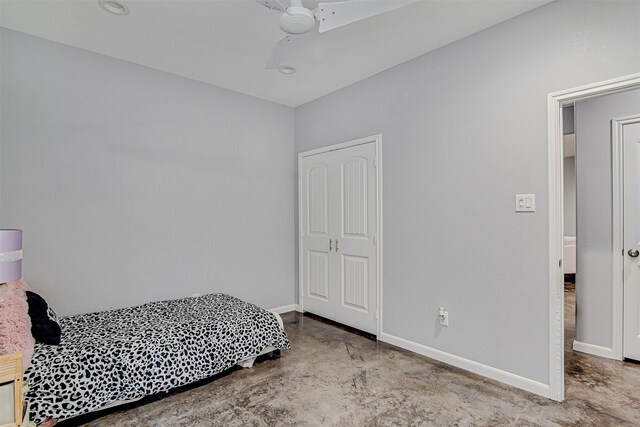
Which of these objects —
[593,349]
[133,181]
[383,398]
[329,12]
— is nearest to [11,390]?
[383,398]

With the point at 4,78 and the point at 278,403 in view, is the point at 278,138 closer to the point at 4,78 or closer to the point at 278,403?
the point at 4,78

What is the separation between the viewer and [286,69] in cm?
336

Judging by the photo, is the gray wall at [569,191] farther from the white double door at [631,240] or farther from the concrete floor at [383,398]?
the concrete floor at [383,398]

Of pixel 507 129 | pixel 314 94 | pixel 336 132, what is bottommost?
pixel 507 129

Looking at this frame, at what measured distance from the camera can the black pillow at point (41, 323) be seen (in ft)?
7.21

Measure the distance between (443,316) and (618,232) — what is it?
1.71m

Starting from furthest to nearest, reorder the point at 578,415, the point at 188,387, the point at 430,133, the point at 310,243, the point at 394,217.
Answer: the point at 310,243 < the point at 394,217 < the point at 430,133 < the point at 188,387 < the point at 578,415

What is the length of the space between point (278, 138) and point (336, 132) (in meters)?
0.85

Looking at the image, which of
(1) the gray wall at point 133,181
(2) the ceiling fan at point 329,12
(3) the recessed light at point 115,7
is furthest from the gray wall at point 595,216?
(3) the recessed light at point 115,7

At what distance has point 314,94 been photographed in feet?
13.3

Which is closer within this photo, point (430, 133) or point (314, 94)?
point (430, 133)

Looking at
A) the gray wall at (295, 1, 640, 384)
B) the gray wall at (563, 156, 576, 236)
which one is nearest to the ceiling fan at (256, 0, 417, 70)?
the gray wall at (295, 1, 640, 384)

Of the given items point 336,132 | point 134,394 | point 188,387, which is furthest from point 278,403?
point 336,132

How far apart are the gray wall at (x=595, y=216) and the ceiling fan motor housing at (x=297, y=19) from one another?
2.75 m
